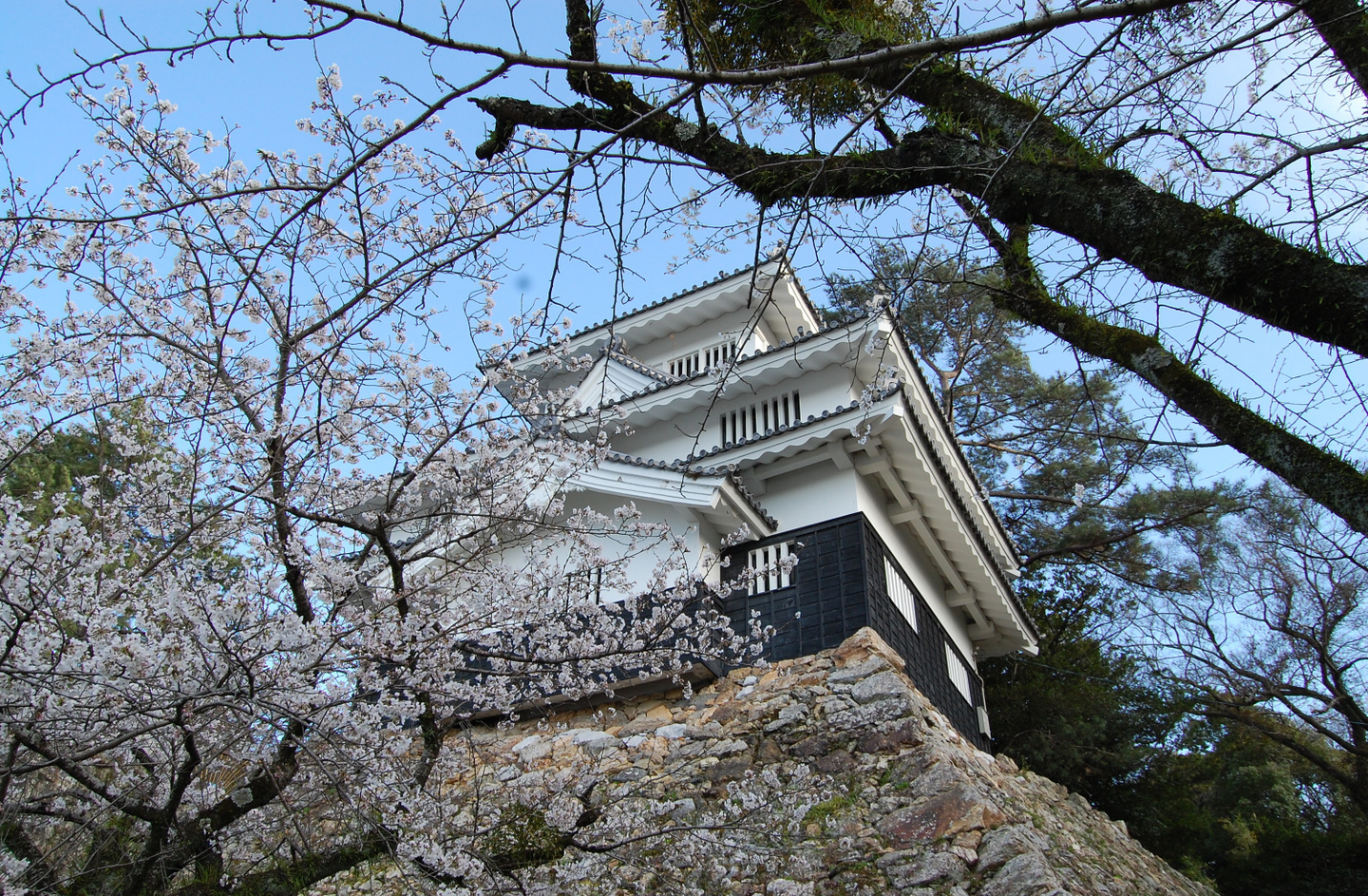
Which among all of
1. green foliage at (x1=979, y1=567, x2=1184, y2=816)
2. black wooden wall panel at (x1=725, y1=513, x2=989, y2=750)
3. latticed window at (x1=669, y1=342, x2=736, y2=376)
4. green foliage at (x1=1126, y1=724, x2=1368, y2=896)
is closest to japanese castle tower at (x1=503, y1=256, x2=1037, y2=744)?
black wooden wall panel at (x1=725, y1=513, x2=989, y2=750)

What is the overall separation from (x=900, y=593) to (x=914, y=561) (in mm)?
1195

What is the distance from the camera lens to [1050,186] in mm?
3137

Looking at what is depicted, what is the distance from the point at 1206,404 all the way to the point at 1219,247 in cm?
53

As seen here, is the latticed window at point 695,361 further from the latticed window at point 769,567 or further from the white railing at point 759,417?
the latticed window at point 769,567

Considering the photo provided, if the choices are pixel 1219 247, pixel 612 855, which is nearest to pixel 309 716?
pixel 612 855

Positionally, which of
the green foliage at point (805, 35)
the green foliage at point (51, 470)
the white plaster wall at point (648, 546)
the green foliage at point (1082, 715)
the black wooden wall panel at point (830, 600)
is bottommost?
the green foliage at point (1082, 715)

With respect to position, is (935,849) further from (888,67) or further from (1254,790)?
(1254,790)

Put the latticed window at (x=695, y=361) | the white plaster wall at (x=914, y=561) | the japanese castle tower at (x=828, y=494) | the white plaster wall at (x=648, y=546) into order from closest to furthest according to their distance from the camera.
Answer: the japanese castle tower at (x=828, y=494) < the white plaster wall at (x=648, y=546) < the white plaster wall at (x=914, y=561) < the latticed window at (x=695, y=361)

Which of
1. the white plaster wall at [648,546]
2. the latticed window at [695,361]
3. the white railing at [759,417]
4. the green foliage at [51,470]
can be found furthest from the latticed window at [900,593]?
the green foliage at [51,470]

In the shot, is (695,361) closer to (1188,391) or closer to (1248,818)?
(1188,391)

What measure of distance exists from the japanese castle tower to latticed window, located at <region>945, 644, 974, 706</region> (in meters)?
0.04

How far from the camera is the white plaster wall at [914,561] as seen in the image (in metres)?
9.30

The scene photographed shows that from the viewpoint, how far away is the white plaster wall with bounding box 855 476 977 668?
30.5ft

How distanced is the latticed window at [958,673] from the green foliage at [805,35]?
7686mm
